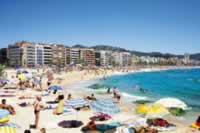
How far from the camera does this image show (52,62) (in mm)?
146875

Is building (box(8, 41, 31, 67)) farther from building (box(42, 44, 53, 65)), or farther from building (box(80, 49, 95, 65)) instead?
building (box(80, 49, 95, 65))

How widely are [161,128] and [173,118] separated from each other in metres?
4.37

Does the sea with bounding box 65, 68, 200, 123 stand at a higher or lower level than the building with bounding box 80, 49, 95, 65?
lower

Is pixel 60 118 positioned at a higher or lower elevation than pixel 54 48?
lower

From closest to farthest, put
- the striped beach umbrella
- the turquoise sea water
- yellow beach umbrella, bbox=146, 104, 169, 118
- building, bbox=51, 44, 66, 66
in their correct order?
the striped beach umbrella
yellow beach umbrella, bbox=146, 104, 169, 118
the turquoise sea water
building, bbox=51, 44, 66, 66

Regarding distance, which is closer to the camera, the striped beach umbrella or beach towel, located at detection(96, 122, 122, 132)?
beach towel, located at detection(96, 122, 122, 132)

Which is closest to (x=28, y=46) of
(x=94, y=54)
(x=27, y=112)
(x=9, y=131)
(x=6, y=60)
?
(x=6, y=60)

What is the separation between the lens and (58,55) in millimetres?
152750

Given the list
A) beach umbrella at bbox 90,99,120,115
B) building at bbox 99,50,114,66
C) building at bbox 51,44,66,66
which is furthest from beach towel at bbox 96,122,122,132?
building at bbox 99,50,114,66

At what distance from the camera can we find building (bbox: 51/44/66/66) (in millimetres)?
149750

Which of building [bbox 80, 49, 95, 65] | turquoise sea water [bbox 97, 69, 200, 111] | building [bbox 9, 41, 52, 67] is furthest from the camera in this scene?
building [bbox 80, 49, 95, 65]

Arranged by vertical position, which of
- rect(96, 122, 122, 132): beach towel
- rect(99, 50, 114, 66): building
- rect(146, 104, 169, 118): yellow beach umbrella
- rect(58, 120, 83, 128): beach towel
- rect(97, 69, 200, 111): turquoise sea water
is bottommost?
rect(97, 69, 200, 111): turquoise sea water

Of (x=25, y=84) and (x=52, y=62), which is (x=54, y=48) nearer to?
(x=52, y=62)

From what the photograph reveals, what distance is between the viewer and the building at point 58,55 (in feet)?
491
